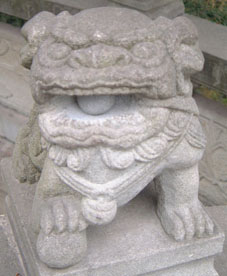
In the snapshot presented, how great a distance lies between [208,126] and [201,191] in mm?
365

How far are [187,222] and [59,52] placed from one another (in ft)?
2.03

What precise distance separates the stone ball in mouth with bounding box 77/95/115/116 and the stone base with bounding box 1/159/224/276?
43 cm

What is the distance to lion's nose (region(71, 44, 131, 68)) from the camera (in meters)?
1.04

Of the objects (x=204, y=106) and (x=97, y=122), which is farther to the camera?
(x=204, y=106)

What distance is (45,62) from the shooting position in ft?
3.53

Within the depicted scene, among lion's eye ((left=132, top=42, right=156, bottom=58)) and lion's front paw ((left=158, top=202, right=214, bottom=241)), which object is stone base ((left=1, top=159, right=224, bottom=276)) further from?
lion's eye ((left=132, top=42, right=156, bottom=58))

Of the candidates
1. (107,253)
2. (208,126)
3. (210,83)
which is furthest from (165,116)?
(208,126)

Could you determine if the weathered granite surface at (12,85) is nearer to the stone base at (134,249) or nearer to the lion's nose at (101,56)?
the stone base at (134,249)

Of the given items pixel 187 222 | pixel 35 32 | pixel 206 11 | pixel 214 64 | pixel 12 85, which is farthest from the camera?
pixel 206 11

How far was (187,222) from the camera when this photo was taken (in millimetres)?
1309

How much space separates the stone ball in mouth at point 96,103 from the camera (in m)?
1.12

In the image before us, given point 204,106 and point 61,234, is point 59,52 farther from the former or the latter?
point 204,106

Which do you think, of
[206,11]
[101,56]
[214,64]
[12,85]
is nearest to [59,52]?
[101,56]

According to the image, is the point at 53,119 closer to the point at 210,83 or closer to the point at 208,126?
the point at 210,83
